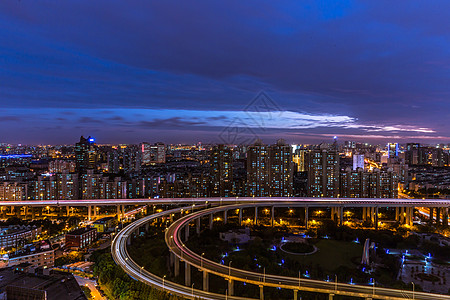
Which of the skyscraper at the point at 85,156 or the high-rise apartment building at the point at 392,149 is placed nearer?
the skyscraper at the point at 85,156

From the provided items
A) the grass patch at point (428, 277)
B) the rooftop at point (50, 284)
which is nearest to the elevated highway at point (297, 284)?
the grass patch at point (428, 277)

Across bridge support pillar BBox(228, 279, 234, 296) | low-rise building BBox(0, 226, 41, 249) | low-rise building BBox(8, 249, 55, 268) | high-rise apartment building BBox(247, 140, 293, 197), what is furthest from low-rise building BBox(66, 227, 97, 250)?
high-rise apartment building BBox(247, 140, 293, 197)

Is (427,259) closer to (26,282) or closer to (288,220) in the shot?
(288,220)

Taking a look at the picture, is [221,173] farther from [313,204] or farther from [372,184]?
[372,184]

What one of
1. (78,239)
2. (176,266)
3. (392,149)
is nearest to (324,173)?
(176,266)

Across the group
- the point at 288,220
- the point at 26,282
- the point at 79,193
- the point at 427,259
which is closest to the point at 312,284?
the point at 427,259

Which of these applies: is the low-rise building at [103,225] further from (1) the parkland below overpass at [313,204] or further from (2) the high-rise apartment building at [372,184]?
(2) the high-rise apartment building at [372,184]

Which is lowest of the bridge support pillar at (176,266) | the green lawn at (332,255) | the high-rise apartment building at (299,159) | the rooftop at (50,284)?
the green lawn at (332,255)
